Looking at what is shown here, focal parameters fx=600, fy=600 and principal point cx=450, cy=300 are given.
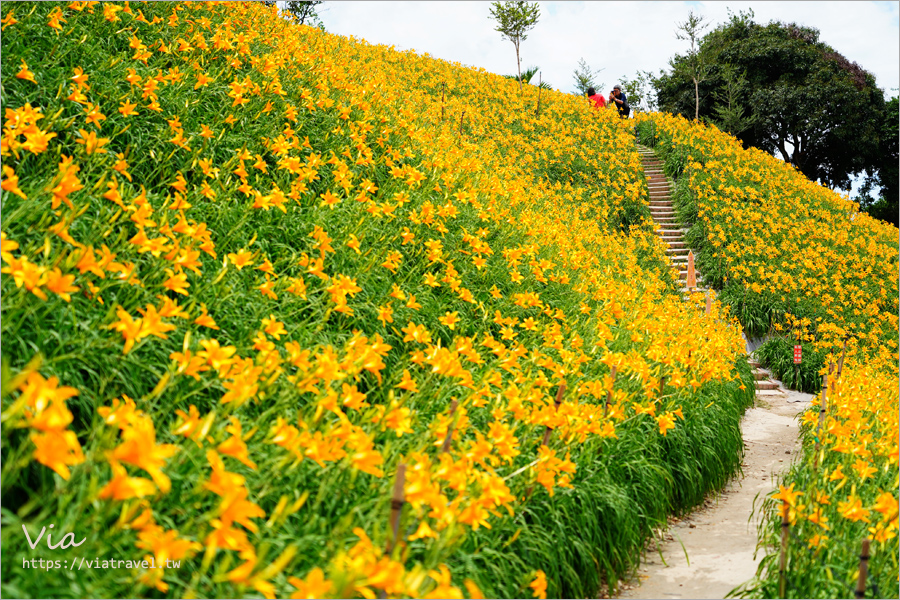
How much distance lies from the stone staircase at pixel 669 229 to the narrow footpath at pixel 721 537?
1673 millimetres

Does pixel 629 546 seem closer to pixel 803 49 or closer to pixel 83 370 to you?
pixel 83 370

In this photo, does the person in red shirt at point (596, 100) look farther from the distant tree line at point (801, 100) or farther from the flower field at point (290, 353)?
the flower field at point (290, 353)

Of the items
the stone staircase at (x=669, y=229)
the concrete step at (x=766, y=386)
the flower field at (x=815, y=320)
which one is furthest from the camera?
the stone staircase at (x=669, y=229)

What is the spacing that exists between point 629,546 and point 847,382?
3.59 metres

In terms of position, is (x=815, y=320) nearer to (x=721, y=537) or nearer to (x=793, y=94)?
(x=721, y=537)

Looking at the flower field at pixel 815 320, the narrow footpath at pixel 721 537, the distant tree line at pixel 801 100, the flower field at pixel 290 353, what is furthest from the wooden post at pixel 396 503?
the distant tree line at pixel 801 100

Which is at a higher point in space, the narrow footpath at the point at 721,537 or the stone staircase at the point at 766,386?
the stone staircase at the point at 766,386

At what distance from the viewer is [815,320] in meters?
9.07

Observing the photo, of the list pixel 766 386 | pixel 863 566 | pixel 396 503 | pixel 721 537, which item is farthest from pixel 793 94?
pixel 396 503

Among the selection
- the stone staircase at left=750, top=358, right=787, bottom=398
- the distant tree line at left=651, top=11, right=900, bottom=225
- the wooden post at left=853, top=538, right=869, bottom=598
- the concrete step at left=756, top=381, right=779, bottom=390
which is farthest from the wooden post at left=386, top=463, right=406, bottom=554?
the distant tree line at left=651, top=11, right=900, bottom=225

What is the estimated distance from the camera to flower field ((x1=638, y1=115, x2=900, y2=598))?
8.01 feet

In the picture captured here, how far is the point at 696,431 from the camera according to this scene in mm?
4195

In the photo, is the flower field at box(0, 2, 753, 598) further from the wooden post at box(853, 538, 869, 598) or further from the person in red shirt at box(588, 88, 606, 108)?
the person in red shirt at box(588, 88, 606, 108)

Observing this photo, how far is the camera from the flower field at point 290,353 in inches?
59.1
